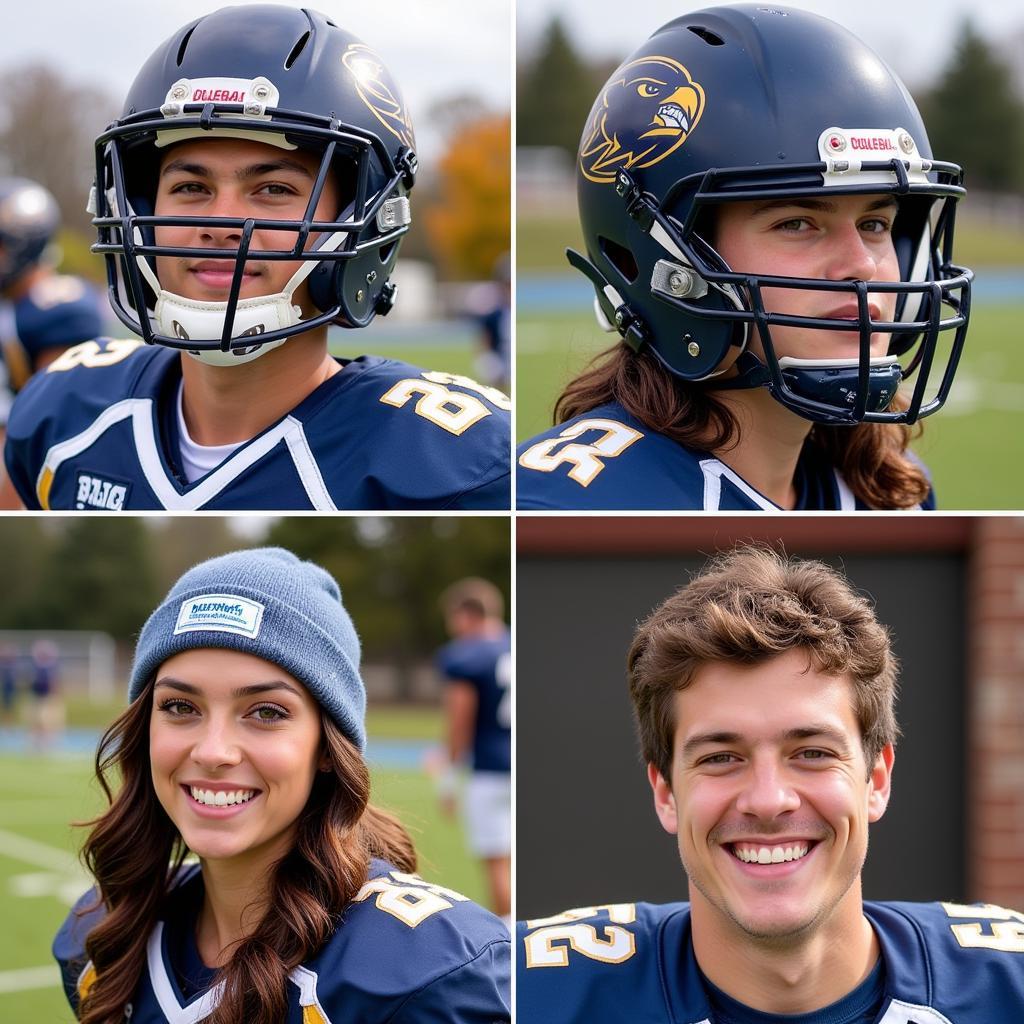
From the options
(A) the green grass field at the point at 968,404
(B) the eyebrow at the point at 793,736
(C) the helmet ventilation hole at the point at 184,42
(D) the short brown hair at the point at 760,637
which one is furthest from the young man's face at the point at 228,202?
(B) the eyebrow at the point at 793,736

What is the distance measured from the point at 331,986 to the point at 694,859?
492 millimetres

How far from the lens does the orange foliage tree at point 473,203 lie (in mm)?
13094

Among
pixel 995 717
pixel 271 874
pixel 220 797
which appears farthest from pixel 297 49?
pixel 995 717

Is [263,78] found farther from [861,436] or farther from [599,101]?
[861,436]

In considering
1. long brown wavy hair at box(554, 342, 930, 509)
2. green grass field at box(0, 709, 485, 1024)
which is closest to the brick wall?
long brown wavy hair at box(554, 342, 930, 509)

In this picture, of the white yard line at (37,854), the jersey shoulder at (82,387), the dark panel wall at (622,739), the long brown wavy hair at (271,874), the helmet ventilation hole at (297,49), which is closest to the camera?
the long brown wavy hair at (271,874)

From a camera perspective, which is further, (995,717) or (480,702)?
(480,702)

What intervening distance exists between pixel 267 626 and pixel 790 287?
33.0 inches

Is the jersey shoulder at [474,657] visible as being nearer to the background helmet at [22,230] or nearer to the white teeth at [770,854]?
the background helmet at [22,230]

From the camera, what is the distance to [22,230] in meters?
5.04

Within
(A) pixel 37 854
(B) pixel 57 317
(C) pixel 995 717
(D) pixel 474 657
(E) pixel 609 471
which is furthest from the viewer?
(A) pixel 37 854

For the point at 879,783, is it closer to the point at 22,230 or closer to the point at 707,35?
the point at 707,35

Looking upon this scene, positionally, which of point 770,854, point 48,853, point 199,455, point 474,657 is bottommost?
point 48,853

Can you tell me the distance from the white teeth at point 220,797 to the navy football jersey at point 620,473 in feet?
1.76
